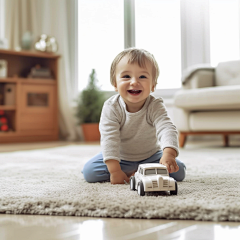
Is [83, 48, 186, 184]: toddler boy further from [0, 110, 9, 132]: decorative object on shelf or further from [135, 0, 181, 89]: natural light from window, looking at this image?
[135, 0, 181, 89]: natural light from window

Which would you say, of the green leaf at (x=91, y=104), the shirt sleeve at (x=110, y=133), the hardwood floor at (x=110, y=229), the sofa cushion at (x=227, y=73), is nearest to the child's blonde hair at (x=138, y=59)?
the shirt sleeve at (x=110, y=133)

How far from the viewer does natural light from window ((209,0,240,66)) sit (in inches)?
140

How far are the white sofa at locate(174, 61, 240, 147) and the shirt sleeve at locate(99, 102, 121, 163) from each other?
136 cm

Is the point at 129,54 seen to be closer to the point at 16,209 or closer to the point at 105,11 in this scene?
the point at 16,209

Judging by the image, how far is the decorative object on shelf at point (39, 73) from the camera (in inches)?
142

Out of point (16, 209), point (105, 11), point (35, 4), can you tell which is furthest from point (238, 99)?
point (35, 4)

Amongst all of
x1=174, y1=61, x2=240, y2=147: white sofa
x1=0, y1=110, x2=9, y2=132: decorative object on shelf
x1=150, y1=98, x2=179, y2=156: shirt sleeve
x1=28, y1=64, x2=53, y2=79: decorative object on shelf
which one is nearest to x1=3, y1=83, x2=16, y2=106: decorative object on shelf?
x1=0, y1=110, x2=9, y2=132: decorative object on shelf

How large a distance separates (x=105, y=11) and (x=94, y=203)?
12.1 ft

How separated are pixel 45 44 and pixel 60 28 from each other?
38 centimetres

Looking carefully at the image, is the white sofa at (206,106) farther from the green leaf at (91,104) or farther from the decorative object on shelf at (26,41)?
the decorative object on shelf at (26,41)

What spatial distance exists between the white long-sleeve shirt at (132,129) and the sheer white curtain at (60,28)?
2.84 m

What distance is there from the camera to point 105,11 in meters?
4.04

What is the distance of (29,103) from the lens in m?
3.50

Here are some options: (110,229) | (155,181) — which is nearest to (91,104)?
(155,181)
